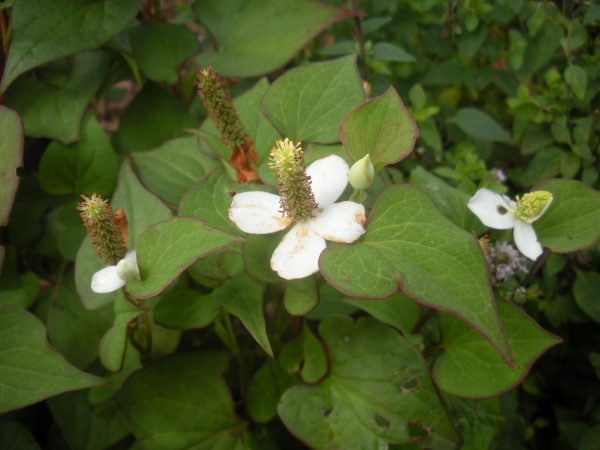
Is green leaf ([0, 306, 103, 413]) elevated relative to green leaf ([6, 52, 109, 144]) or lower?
lower

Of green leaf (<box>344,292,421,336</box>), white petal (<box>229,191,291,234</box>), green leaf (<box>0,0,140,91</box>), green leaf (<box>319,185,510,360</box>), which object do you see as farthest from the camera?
green leaf (<box>0,0,140,91</box>)

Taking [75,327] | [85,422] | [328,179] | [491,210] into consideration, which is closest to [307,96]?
[328,179]

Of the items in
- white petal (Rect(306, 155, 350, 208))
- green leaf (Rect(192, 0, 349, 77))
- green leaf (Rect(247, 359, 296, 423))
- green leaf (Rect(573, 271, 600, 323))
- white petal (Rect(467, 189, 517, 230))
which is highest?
green leaf (Rect(192, 0, 349, 77))

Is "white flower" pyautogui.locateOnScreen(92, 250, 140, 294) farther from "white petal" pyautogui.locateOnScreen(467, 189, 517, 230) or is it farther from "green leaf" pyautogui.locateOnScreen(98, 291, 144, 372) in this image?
"white petal" pyautogui.locateOnScreen(467, 189, 517, 230)

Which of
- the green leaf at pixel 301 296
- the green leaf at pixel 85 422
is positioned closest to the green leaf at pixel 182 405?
the green leaf at pixel 85 422

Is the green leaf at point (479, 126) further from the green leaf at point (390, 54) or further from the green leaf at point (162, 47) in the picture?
the green leaf at point (162, 47)

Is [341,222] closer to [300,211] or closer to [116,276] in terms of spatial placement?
[300,211]

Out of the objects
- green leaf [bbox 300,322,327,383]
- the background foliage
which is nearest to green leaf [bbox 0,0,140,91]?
the background foliage

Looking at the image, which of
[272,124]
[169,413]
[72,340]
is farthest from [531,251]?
[72,340]
